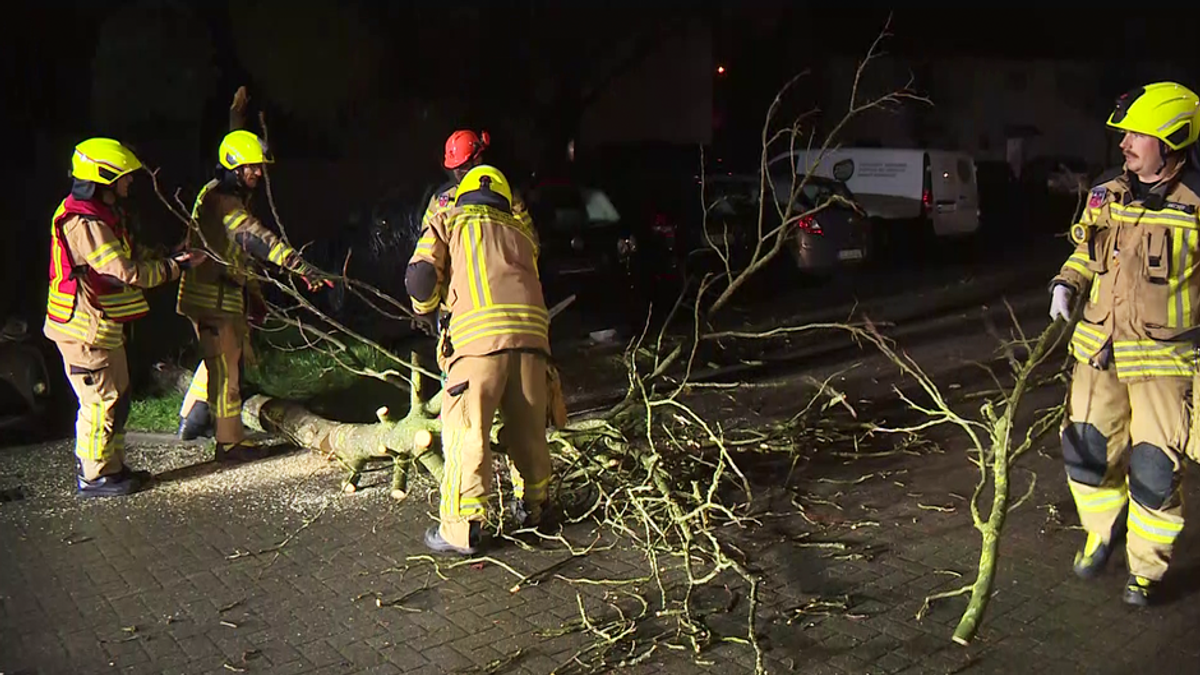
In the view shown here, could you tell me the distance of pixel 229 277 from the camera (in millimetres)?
6297

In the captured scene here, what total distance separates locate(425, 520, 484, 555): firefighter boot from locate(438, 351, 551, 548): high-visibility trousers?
22 millimetres

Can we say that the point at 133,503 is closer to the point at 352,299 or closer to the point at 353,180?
the point at 352,299

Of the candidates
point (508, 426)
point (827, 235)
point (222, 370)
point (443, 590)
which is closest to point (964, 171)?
point (827, 235)

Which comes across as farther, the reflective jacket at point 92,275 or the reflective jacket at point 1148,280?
the reflective jacket at point 92,275

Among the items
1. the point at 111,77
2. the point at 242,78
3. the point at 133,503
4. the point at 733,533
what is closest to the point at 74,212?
the point at 133,503

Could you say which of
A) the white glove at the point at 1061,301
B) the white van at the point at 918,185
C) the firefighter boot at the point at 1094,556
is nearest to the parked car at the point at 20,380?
the white glove at the point at 1061,301

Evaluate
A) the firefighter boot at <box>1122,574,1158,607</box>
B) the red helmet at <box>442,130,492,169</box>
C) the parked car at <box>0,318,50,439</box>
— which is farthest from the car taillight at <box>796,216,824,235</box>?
the firefighter boot at <box>1122,574,1158,607</box>

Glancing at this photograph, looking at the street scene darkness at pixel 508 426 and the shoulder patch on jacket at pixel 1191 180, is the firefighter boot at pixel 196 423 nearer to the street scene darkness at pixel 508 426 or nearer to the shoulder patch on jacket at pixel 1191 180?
the street scene darkness at pixel 508 426

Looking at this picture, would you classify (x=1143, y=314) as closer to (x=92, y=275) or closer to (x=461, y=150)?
(x=461, y=150)

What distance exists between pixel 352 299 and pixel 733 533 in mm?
5351

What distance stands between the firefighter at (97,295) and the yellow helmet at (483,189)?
1964 millimetres

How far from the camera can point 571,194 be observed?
1084 centimetres

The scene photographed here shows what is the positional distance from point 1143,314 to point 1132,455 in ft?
1.85

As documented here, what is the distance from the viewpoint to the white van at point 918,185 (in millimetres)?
16797
